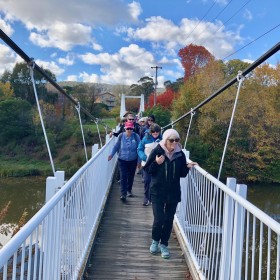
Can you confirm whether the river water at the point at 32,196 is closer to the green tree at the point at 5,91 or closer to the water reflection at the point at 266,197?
the water reflection at the point at 266,197

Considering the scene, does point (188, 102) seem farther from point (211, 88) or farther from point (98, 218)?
point (98, 218)

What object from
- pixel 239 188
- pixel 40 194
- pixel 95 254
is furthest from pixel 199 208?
pixel 40 194

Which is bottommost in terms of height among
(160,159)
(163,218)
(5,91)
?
(163,218)

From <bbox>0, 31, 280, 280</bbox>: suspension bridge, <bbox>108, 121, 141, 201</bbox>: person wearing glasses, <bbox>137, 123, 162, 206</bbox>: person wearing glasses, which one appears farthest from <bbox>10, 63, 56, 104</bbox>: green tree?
<bbox>0, 31, 280, 280</bbox>: suspension bridge

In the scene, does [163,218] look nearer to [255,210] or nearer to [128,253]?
[128,253]

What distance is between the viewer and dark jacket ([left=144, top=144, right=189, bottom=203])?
3027mm

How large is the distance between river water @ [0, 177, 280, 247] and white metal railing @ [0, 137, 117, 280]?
14.3 m

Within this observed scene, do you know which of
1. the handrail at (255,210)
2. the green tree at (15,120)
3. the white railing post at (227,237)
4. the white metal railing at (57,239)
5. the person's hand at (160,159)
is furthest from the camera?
the green tree at (15,120)

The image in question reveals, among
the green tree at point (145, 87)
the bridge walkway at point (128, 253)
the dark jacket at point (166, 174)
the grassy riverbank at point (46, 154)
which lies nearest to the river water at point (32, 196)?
the grassy riverbank at point (46, 154)

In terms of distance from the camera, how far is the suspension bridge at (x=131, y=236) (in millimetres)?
1629

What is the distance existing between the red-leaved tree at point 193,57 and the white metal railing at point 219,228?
37.9 m

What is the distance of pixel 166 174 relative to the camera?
3.03 meters

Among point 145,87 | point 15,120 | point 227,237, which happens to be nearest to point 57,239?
point 227,237

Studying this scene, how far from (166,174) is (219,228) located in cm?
62
